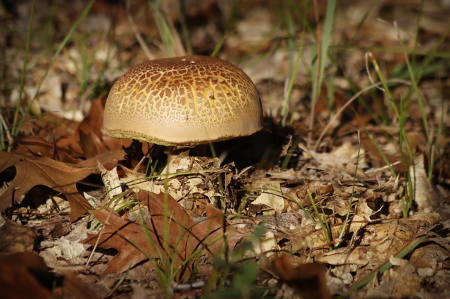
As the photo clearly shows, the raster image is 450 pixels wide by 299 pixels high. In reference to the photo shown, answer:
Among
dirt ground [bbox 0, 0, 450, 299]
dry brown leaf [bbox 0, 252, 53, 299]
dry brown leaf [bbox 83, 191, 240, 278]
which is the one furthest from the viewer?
dry brown leaf [bbox 83, 191, 240, 278]

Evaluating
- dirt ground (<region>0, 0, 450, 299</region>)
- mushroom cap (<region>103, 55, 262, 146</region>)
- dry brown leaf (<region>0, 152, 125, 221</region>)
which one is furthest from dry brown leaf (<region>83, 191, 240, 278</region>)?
mushroom cap (<region>103, 55, 262, 146</region>)

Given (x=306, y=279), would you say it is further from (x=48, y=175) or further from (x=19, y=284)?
(x=48, y=175)

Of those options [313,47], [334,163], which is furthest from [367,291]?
[313,47]

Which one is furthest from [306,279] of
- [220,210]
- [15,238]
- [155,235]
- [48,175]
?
[48,175]

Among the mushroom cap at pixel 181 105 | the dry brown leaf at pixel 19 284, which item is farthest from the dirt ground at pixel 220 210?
the mushroom cap at pixel 181 105

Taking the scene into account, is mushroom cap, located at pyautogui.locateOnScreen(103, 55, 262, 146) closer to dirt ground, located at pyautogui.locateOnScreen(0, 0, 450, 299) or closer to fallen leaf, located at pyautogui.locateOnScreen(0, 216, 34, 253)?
dirt ground, located at pyautogui.locateOnScreen(0, 0, 450, 299)

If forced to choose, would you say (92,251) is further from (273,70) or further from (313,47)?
(273,70)
